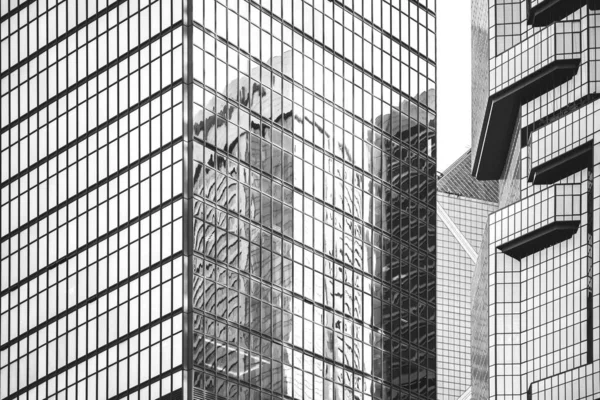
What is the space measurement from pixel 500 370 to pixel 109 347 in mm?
33582

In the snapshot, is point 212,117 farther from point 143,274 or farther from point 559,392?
point 559,392

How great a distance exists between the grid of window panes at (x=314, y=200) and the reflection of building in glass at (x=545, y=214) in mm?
6197

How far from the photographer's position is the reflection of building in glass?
128m

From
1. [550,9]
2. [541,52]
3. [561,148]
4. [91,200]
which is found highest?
[550,9]

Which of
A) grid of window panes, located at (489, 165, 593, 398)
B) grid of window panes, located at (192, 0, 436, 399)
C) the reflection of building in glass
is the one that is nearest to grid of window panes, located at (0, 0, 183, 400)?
grid of window panes, located at (192, 0, 436, 399)

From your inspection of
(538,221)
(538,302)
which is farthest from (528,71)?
(538,302)

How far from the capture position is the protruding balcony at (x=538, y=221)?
422 ft

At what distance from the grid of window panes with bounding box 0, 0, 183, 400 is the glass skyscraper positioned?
146 millimetres

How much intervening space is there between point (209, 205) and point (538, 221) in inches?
1127

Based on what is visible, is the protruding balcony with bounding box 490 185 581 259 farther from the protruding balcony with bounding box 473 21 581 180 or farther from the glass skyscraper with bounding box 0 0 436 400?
the protruding balcony with bounding box 473 21 581 180

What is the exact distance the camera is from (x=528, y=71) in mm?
134625

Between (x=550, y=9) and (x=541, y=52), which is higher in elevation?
(x=550, y=9)

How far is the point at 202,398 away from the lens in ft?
357

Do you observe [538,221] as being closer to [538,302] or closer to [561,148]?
[561,148]
